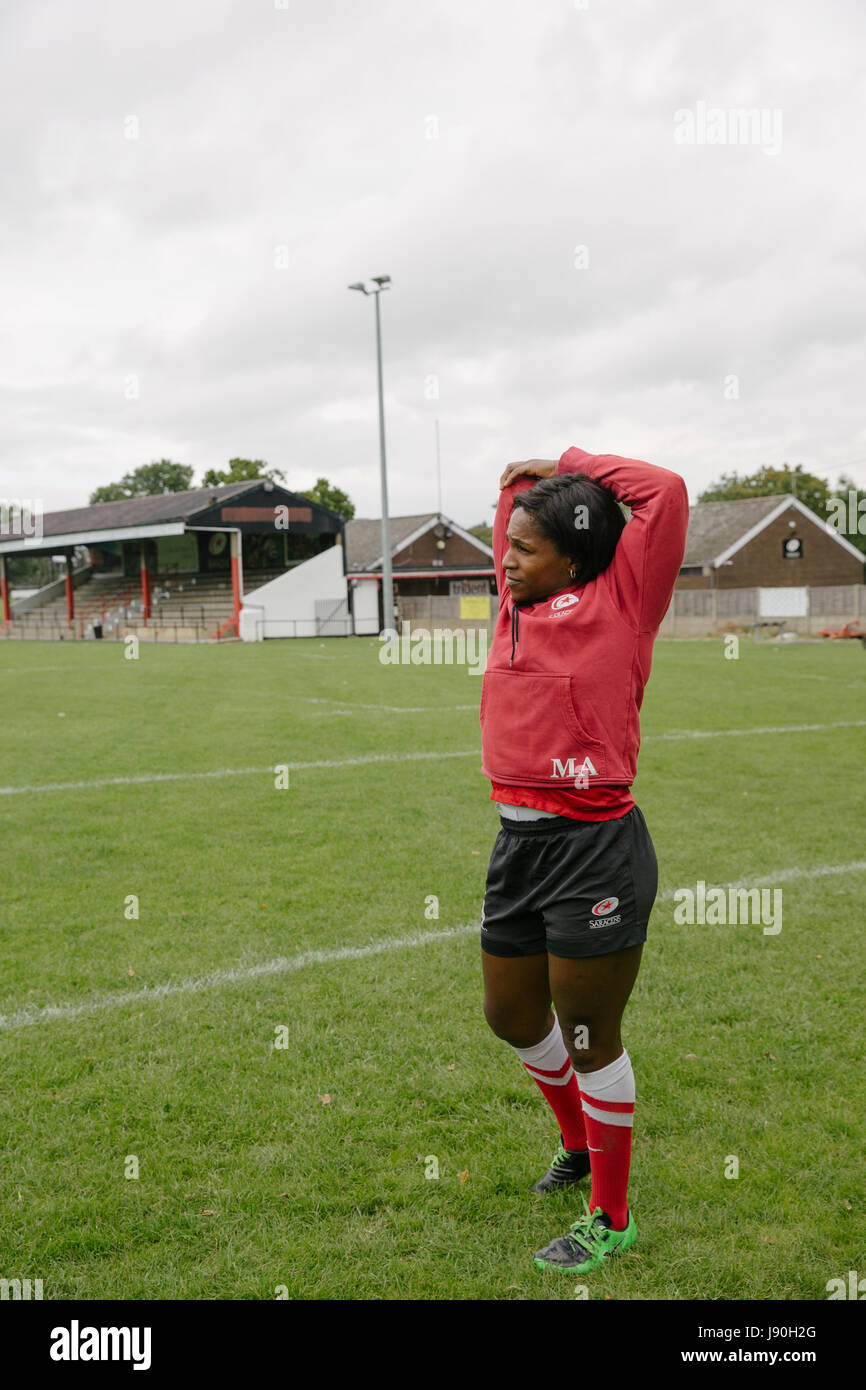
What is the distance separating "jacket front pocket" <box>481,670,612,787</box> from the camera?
2625mm

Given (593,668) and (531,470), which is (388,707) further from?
(593,668)

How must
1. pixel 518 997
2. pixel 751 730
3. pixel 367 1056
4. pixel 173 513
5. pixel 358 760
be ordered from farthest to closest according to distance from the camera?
pixel 173 513 < pixel 751 730 < pixel 358 760 < pixel 367 1056 < pixel 518 997

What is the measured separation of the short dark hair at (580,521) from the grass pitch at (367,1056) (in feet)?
6.32

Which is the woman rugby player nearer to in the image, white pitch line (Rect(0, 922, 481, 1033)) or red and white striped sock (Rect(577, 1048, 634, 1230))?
red and white striped sock (Rect(577, 1048, 634, 1230))

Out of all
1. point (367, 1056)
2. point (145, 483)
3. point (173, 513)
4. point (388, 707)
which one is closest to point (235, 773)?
point (388, 707)

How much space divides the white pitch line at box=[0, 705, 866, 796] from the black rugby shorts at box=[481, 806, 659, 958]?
23.4 feet

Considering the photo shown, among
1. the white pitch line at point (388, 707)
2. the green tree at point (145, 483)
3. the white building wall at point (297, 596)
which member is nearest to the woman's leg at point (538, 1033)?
the white pitch line at point (388, 707)

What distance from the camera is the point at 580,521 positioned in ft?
8.77

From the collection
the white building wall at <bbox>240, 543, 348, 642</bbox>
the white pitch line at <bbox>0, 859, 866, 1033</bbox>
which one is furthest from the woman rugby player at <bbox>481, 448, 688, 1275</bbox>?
the white building wall at <bbox>240, 543, 348, 642</bbox>

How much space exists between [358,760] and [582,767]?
26.2ft

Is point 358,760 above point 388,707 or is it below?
A: below

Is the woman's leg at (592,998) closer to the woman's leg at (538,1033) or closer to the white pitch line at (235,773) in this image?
the woman's leg at (538,1033)
